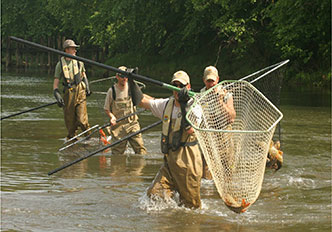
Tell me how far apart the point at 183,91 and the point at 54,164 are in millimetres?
5379

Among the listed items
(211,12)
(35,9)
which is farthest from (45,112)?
(35,9)

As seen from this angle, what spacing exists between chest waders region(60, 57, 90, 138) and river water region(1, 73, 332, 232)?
2.13ft

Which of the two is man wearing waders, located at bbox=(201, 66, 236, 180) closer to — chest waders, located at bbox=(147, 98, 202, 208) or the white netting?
the white netting

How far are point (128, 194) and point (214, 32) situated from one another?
39.6m

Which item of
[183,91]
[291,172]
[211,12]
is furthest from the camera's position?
[211,12]

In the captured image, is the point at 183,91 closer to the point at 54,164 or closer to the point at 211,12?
the point at 54,164

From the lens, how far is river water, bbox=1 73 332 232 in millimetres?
9039

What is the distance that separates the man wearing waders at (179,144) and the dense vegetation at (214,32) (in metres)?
22.6

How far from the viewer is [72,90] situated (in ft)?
49.6

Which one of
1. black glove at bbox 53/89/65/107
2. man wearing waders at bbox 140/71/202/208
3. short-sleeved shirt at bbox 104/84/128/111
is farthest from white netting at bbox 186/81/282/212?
black glove at bbox 53/89/65/107

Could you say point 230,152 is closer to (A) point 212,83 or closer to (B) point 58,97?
(A) point 212,83

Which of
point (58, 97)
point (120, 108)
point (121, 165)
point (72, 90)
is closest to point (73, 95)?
point (72, 90)

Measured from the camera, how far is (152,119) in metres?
21.8

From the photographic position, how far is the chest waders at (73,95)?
48.5ft
